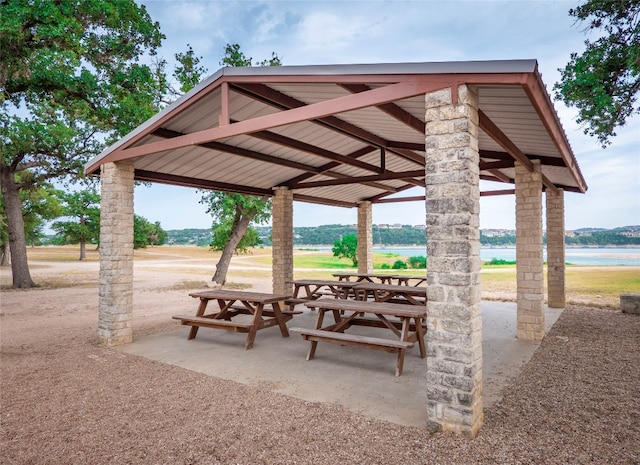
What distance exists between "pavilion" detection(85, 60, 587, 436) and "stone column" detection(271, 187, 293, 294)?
3 centimetres

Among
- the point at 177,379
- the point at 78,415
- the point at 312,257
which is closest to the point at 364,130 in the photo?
the point at 177,379

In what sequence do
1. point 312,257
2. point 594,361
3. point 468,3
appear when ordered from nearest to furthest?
point 594,361 < point 468,3 < point 312,257

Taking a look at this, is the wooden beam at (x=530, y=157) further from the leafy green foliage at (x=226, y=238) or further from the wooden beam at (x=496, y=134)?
the leafy green foliage at (x=226, y=238)

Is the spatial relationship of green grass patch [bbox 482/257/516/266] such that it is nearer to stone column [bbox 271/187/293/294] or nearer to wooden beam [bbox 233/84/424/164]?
stone column [bbox 271/187/293/294]

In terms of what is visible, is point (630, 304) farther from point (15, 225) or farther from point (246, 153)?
point (15, 225)

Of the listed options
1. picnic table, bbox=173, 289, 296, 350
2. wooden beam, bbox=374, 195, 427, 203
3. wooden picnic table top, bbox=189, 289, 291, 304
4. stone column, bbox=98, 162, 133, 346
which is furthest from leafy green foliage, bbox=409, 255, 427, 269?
stone column, bbox=98, 162, 133, 346

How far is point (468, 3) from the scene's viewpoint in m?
9.98

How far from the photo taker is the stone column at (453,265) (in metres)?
2.91

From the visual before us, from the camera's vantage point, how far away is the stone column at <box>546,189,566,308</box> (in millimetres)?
8969

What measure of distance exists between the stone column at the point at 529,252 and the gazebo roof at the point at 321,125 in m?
0.44

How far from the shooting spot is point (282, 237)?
945 cm

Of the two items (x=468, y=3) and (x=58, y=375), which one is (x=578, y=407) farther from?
(x=468, y=3)

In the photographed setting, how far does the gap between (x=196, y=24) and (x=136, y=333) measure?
444 inches

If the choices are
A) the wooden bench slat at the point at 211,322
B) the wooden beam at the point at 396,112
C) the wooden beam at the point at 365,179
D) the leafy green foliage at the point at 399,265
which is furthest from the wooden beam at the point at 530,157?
the leafy green foliage at the point at 399,265
